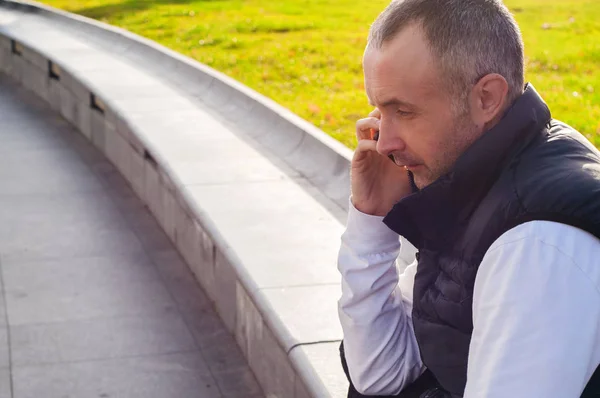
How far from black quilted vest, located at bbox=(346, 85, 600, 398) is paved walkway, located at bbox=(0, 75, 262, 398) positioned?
2.29 metres

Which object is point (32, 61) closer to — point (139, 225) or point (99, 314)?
point (139, 225)

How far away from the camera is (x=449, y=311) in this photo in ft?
7.06

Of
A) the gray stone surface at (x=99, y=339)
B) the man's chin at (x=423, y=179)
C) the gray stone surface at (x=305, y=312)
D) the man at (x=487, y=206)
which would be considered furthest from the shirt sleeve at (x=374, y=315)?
the gray stone surface at (x=99, y=339)

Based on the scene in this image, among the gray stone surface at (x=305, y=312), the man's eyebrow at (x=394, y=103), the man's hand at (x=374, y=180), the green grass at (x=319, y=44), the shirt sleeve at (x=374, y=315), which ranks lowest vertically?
the green grass at (x=319, y=44)

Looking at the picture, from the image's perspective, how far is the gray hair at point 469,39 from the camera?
2025 millimetres

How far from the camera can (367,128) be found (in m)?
2.57

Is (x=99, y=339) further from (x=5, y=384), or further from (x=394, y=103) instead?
(x=394, y=103)

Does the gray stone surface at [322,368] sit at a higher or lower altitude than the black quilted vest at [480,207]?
lower

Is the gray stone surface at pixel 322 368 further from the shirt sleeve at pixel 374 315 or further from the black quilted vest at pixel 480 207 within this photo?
the black quilted vest at pixel 480 207

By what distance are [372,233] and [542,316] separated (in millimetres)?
900

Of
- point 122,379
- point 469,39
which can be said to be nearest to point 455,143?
point 469,39

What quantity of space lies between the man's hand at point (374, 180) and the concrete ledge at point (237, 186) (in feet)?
2.77

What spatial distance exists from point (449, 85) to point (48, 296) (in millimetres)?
3936

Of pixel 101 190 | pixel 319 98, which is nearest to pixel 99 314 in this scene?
pixel 101 190
